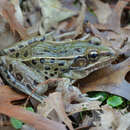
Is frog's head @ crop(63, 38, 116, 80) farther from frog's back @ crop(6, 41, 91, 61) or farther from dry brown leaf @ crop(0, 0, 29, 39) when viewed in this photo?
dry brown leaf @ crop(0, 0, 29, 39)

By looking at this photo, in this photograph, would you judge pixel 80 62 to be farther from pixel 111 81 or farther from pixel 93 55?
pixel 111 81

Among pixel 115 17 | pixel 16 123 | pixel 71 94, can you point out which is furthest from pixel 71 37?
pixel 16 123

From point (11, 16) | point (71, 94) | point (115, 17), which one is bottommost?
point (71, 94)

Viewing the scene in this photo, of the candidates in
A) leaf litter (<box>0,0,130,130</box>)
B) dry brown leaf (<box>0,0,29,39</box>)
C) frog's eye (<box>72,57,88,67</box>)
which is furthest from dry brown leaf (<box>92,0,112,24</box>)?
dry brown leaf (<box>0,0,29,39</box>)

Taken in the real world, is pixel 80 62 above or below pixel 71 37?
below

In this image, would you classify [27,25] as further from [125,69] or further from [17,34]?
[125,69]

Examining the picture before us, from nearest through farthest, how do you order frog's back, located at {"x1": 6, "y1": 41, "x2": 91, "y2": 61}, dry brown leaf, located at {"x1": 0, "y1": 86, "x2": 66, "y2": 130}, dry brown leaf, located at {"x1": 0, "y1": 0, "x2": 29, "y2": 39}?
dry brown leaf, located at {"x1": 0, "y1": 86, "x2": 66, "y2": 130} < frog's back, located at {"x1": 6, "y1": 41, "x2": 91, "y2": 61} < dry brown leaf, located at {"x1": 0, "y1": 0, "x2": 29, "y2": 39}

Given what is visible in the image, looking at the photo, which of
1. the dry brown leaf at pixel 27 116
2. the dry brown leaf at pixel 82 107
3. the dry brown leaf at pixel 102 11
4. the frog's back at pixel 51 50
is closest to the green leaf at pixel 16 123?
the dry brown leaf at pixel 27 116

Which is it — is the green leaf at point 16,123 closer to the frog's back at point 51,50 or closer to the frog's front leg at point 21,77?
the frog's front leg at point 21,77
